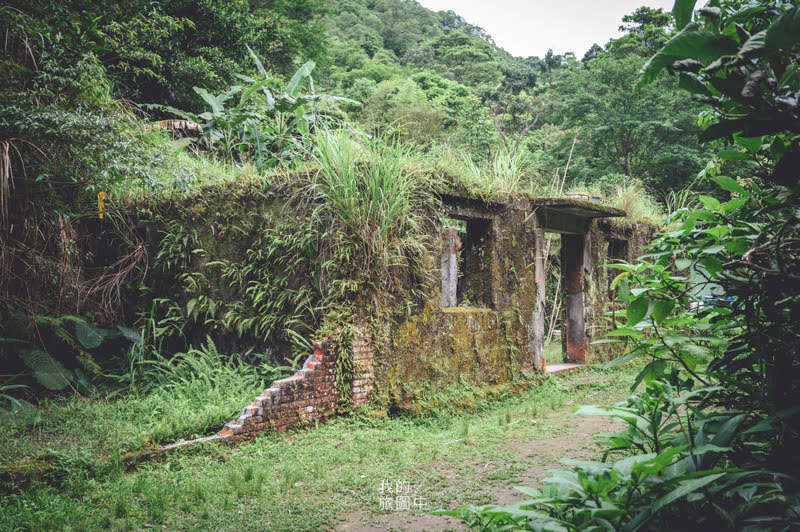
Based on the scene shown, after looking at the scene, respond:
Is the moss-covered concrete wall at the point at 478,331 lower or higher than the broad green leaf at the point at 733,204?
lower

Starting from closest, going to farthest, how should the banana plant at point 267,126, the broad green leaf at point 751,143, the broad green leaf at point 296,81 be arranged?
the broad green leaf at point 751,143, the banana plant at point 267,126, the broad green leaf at point 296,81

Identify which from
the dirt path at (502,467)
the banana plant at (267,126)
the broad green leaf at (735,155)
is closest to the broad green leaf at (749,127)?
Result: the broad green leaf at (735,155)

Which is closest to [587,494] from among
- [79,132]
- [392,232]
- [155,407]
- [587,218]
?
[392,232]

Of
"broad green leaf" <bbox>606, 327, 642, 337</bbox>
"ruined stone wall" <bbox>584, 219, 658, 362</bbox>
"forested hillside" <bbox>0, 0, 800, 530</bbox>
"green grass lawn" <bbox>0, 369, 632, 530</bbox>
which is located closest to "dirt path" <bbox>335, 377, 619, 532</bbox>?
"green grass lawn" <bbox>0, 369, 632, 530</bbox>

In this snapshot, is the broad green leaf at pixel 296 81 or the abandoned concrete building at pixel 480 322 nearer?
the abandoned concrete building at pixel 480 322

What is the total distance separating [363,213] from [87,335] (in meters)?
3.95

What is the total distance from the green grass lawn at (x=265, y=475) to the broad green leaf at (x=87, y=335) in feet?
3.32

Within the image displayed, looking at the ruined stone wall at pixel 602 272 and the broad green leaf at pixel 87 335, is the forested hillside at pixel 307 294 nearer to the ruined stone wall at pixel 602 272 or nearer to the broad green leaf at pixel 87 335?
the broad green leaf at pixel 87 335

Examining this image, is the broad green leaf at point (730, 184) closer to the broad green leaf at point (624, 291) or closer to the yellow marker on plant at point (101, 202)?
the broad green leaf at point (624, 291)

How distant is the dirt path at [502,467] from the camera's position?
11.9ft

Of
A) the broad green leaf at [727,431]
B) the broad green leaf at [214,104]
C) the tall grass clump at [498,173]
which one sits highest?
the broad green leaf at [214,104]

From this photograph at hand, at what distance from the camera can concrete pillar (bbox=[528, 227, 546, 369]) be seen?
8375mm

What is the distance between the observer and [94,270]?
7.78 meters

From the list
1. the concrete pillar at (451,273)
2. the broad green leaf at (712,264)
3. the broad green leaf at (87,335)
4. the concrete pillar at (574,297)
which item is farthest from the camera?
the concrete pillar at (451,273)
